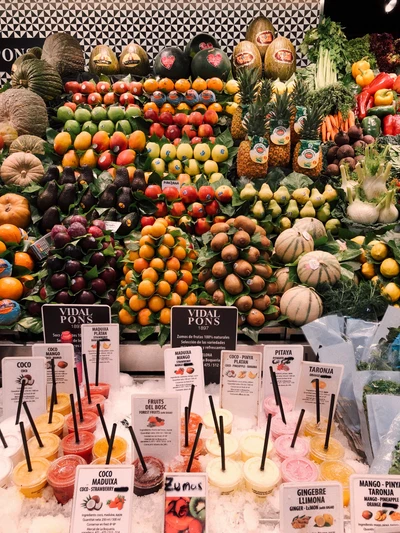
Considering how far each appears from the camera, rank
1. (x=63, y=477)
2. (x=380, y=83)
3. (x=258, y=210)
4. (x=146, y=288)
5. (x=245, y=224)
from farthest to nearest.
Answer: (x=380, y=83) < (x=258, y=210) < (x=245, y=224) < (x=146, y=288) < (x=63, y=477)

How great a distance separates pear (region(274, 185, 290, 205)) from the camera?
9.71 feet

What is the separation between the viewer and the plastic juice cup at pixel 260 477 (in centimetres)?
145

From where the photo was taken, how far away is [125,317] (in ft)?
7.46

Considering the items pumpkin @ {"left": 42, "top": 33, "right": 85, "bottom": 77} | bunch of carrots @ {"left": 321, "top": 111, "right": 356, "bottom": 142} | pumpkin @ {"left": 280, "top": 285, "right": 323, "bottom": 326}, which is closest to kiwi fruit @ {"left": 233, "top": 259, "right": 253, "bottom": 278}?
pumpkin @ {"left": 280, "top": 285, "right": 323, "bottom": 326}

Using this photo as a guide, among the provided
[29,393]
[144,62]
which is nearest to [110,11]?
[144,62]

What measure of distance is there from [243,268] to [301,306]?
0.37 m

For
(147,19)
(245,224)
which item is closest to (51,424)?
(245,224)

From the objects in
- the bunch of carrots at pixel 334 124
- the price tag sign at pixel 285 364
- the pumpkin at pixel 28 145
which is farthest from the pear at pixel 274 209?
the pumpkin at pixel 28 145

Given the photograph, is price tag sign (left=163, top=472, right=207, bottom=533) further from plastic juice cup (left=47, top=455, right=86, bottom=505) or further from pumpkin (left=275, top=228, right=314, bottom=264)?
pumpkin (left=275, top=228, right=314, bottom=264)

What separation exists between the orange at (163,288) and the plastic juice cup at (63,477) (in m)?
0.95

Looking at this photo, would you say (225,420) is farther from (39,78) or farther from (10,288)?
(39,78)

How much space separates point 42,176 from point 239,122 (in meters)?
1.66

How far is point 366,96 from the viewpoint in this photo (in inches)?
167

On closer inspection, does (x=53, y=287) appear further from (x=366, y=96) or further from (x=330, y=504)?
(x=366, y=96)
